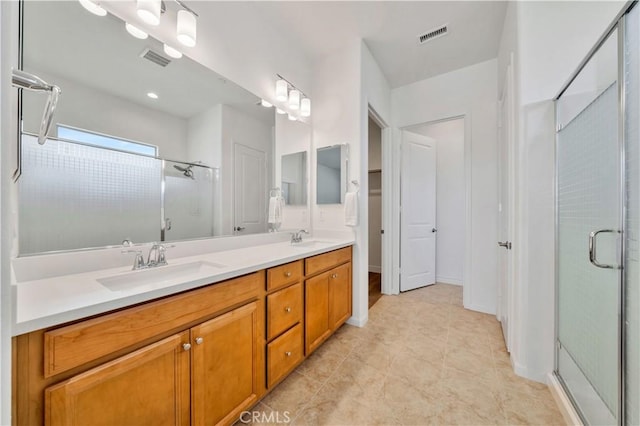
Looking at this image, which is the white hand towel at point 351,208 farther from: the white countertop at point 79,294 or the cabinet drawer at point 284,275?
the white countertop at point 79,294

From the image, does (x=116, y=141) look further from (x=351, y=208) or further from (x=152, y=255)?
(x=351, y=208)

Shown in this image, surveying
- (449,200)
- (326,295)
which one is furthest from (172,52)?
(449,200)

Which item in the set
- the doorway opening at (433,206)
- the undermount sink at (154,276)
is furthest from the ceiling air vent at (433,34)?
the undermount sink at (154,276)

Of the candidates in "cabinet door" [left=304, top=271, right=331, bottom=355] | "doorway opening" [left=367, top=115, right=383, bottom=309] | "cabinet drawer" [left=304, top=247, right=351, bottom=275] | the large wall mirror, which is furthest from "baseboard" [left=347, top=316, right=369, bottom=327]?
"doorway opening" [left=367, top=115, right=383, bottom=309]

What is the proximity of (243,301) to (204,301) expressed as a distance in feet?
0.73

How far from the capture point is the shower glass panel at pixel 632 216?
955mm

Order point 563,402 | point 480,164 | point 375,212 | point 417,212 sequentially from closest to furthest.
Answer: point 563,402 → point 480,164 → point 417,212 → point 375,212

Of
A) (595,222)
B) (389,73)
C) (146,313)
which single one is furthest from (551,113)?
(146,313)

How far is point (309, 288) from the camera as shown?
172 centimetres

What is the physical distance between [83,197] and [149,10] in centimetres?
104

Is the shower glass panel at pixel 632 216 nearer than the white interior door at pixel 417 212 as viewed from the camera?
Yes

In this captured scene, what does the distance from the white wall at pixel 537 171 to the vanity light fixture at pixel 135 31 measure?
235 centimetres

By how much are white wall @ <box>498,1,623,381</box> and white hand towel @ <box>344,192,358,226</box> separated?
122cm

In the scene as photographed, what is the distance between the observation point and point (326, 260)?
1.92m
